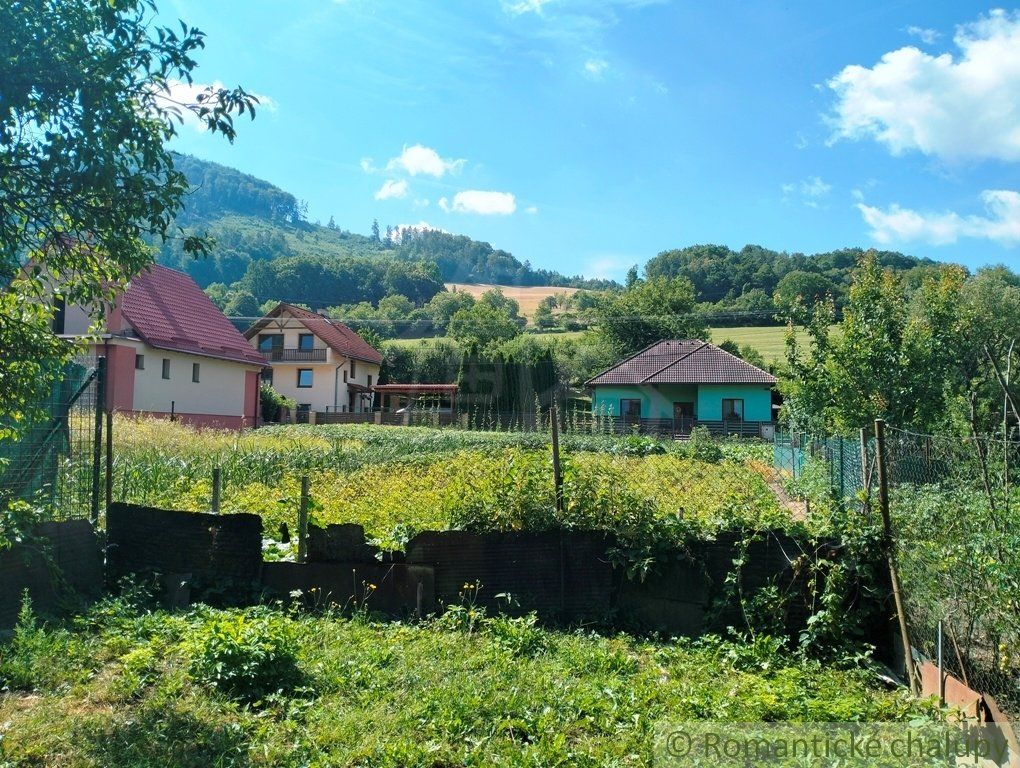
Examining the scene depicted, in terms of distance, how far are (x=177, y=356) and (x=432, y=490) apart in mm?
23618

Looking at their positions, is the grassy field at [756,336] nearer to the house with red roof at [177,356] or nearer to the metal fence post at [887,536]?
the house with red roof at [177,356]

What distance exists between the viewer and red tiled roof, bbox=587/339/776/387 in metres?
42.3

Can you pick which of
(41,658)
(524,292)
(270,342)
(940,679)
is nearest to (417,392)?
(270,342)

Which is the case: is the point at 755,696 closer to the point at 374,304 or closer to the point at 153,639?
the point at 153,639

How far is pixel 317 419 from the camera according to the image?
4569cm

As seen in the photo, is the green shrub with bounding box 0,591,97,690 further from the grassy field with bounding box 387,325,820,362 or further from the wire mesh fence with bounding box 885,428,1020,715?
the grassy field with bounding box 387,325,820,362

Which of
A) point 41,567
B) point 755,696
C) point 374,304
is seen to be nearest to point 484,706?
point 755,696

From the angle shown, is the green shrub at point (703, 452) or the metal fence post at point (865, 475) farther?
the green shrub at point (703, 452)

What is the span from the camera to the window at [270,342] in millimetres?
53400

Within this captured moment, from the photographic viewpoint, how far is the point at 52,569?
21.3 feet

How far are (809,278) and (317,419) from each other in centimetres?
4404

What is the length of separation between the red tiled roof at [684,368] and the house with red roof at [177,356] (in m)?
21.4

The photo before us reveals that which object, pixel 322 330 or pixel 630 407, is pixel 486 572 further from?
pixel 322 330

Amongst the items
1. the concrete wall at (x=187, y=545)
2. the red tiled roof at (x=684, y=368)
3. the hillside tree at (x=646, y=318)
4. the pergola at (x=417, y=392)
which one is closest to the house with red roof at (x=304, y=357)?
the pergola at (x=417, y=392)
